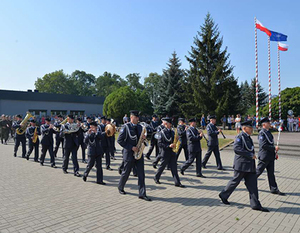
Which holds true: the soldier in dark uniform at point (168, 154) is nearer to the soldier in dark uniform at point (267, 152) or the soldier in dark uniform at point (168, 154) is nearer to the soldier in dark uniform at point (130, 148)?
the soldier in dark uniform at point (130, 148)

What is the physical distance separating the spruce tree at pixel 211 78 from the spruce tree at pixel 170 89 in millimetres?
4043

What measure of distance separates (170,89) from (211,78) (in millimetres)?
7730

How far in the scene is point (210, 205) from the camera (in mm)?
5859

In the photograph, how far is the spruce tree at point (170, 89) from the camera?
34250 millimetres

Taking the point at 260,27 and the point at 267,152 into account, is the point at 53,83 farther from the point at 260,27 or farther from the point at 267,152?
the point at 267,152

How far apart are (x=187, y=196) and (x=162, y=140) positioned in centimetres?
191

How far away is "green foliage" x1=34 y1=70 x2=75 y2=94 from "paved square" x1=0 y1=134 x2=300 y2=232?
73.1 m

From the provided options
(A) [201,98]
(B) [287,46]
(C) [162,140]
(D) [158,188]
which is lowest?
(D) [158,188]

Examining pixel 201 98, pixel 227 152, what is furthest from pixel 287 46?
pixel 227 152

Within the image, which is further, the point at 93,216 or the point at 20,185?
the point at 20,185

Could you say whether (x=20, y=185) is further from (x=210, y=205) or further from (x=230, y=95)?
(x=230, y=95)

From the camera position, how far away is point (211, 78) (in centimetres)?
2830

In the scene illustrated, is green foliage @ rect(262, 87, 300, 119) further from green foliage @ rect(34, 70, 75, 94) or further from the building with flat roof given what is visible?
green foliage @ rect(34, 70, 75, 94)

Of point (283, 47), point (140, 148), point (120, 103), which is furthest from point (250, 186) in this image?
point (120, 103)
